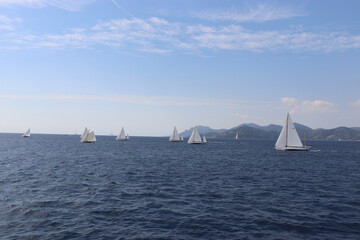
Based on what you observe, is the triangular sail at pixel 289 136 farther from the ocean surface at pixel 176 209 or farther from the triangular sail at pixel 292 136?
the ocean surface at pixel 176 209

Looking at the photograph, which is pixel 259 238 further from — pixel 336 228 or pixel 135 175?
pixel 135 175

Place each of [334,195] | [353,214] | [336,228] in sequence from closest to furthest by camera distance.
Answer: [336,228]
[353,214]
[334,195]

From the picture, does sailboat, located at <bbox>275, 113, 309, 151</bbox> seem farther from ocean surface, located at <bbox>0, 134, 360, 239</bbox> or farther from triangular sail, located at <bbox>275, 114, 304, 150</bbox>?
ocean surface, located at <bbox>0, 134, 360, 239</bbox>

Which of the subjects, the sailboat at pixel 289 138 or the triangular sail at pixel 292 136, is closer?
the triangular sail at pixel 292 136

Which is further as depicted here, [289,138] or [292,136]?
[289,138]

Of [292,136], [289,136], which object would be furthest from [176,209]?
[292,136]

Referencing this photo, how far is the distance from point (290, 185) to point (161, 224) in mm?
25076

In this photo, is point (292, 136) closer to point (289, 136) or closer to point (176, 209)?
point (289, 136)

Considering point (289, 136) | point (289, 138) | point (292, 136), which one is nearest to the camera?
point (292, 136)

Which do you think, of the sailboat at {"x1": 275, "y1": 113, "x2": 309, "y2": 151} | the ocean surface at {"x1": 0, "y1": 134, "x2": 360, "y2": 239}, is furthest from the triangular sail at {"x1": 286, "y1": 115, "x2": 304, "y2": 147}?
the ocean surface at {"x1": 0, "y1": 134, "x2": 360, "y2": 239}

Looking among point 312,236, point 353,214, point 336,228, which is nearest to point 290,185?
point 353,214

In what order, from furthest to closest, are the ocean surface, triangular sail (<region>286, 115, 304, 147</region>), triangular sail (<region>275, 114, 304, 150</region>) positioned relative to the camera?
triangular sail (<region>275, 114, 304, 150</region>) < triangular sail (<region>286, 115, 304, 147</region>) < the ocean surface

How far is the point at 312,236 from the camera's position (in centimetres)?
1920

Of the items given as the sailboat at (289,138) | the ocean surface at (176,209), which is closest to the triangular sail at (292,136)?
the sailboat at (289,138)
